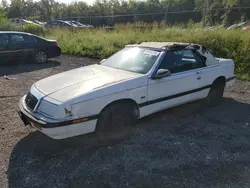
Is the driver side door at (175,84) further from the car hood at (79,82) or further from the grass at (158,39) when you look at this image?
the grass at (158,39)

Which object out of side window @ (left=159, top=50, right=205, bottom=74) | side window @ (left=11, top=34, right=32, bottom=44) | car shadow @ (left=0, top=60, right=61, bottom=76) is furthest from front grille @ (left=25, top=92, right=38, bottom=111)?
side window @ (left=11, top=34, right=32, bottom=44)

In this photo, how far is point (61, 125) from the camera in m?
3.21

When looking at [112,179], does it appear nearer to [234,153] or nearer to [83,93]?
[83,93]

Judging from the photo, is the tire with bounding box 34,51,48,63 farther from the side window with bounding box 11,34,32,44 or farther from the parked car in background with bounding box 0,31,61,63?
the side window with bounding box 11,34,32,44

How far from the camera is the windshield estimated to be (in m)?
4.27

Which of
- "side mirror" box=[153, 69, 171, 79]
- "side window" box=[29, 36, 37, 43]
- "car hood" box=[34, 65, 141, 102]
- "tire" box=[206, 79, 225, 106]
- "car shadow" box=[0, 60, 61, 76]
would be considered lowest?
"car shadow" box=[0, 60, 61, 76]

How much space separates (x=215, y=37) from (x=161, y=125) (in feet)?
23.4

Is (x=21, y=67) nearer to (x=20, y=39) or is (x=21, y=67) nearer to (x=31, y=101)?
(x=20, y=39)

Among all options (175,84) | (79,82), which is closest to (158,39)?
(175,84)

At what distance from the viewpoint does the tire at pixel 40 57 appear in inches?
422

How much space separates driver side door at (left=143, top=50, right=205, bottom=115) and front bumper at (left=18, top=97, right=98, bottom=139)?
102 cm

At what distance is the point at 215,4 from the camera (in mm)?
31797

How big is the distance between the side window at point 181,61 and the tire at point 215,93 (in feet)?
2.08

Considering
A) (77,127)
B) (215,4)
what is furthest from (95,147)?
(215,4)
